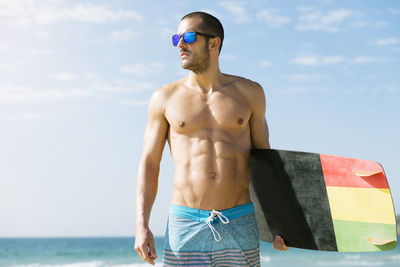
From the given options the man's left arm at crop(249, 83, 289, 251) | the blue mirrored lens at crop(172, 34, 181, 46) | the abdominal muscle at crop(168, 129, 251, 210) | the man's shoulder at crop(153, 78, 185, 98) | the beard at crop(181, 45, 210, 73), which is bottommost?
the abdominal muscle at crop(168, 129, 251, 210)

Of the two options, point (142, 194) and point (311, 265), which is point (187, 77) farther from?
point (311, 265)

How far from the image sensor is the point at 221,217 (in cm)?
321

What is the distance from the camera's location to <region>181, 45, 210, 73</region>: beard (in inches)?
132

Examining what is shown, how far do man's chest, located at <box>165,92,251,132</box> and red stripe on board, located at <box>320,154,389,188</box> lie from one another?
582 mm

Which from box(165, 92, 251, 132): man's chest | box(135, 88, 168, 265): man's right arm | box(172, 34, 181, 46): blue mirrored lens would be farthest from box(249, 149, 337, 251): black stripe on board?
box(172, 34, 181, 46): blue mirrored lens

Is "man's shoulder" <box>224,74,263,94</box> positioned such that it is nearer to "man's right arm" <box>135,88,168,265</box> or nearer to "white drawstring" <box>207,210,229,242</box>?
"man's right arm" <box>135,88,168,265</box>

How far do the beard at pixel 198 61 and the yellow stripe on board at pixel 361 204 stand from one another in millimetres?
1065

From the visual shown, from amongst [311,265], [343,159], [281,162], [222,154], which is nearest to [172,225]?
[222,154]

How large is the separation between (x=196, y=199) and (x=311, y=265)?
18.3 meters

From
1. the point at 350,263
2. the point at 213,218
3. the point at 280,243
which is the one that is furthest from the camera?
the point at 350,263

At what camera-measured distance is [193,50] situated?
334 centimetres

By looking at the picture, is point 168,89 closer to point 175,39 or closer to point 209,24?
point 175,39

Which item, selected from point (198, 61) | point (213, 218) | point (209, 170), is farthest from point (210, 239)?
point (198, 61)

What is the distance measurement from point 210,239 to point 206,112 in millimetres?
745
